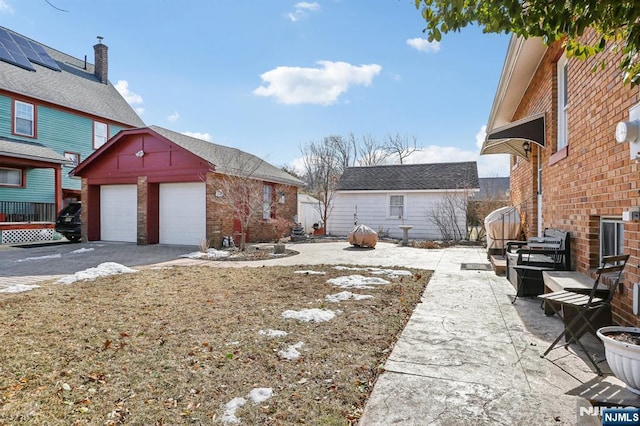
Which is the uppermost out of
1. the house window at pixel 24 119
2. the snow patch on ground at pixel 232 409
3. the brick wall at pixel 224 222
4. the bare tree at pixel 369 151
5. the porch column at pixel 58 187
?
the bare tree at pixel 369 151

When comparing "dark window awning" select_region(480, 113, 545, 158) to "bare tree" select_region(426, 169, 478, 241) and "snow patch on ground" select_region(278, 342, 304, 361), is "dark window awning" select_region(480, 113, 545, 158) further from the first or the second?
"bare tree" select_region(426, 169, 478, 241)

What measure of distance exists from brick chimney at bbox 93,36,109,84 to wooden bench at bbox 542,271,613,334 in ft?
90.3

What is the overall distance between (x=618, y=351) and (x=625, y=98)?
2601 mm

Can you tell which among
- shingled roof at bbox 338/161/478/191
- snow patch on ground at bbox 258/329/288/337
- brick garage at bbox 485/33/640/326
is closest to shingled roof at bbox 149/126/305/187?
shingled roof at bbox 338/161/478/191

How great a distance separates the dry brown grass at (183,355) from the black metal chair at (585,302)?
1647mm

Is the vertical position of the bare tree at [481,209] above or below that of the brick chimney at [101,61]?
below

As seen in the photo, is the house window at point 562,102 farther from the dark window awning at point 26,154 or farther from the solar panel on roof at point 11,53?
the solar panel on roof at point 11,53

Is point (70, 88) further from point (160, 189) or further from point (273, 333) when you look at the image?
point (273, 333)

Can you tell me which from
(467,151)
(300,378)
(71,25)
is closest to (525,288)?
(300,378)

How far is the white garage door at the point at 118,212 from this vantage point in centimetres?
1488

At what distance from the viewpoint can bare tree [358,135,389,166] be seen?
37531 millimetres

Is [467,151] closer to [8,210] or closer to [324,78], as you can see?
[324,78]

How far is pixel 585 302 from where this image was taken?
10.9 ft

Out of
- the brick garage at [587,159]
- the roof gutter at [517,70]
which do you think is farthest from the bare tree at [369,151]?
the brick garage at [587,159]
